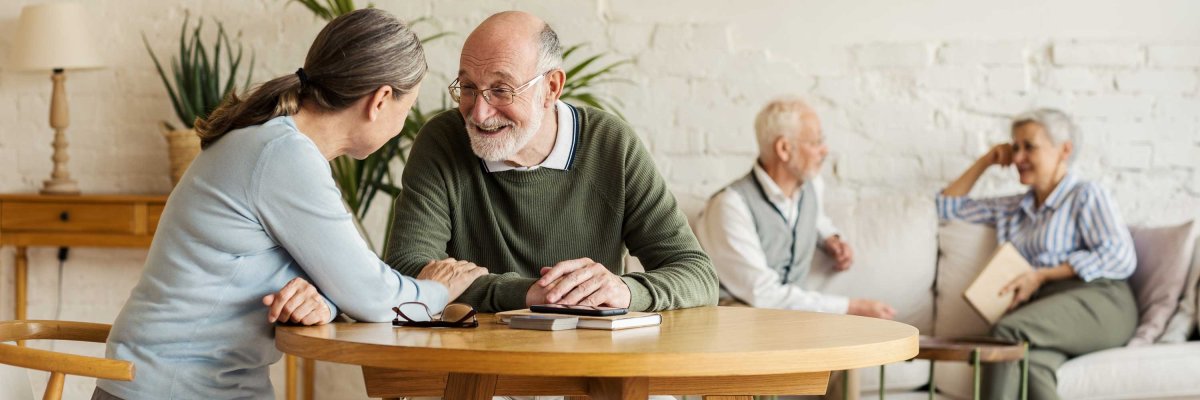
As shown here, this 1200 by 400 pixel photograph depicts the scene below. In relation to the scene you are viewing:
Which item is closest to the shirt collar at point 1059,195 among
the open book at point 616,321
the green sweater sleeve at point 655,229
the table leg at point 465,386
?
the green sweater sleeve at point 655,229

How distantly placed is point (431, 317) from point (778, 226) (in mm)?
2059

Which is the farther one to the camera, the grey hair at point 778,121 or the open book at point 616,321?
the grey hair at point 778,121

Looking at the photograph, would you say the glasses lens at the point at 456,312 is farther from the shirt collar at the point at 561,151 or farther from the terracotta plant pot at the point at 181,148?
the terracotta plant pot at the point at 181,148

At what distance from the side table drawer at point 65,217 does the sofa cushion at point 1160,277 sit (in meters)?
3.12

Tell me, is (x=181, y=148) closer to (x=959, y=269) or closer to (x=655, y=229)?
(x=655, y=229)

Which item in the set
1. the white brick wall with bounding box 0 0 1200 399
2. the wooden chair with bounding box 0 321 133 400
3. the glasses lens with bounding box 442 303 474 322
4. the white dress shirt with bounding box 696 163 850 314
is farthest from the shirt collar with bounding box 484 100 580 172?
the white brick wall with bounding box 0 0 1200 399

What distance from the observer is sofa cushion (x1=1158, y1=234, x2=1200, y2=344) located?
367 cm

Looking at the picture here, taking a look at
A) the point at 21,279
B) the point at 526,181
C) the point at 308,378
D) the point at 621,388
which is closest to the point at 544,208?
the point at 526,181

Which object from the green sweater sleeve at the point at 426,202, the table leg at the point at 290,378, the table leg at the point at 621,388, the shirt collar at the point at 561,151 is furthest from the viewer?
the table leg at the point at 290,378

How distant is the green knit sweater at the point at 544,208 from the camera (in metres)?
2.17

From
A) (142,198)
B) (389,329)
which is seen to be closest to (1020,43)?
(142,198)

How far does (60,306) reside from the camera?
4207 mm

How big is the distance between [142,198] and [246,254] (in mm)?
2373

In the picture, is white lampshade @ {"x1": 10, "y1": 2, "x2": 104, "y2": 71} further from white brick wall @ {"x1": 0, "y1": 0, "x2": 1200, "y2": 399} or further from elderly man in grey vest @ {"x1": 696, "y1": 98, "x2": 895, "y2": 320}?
elderly man in grey vest @ {"x1": 696, "y1": 98, "x2": 895, "y2": 320}
